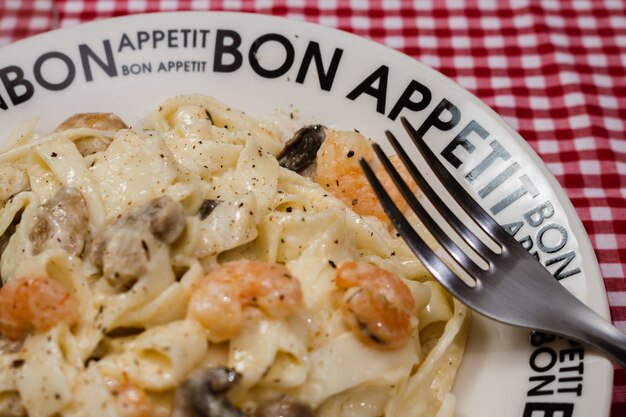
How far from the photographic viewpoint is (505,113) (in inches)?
197

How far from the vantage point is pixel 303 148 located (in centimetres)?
389

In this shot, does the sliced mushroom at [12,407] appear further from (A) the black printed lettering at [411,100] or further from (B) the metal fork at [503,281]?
(A) the black printed lettering at [411,100]

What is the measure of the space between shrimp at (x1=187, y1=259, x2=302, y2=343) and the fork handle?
1060 millimetres

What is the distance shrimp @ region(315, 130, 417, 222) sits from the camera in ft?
12.1

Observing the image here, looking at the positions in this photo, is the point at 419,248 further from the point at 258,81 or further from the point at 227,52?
the point at 227,52

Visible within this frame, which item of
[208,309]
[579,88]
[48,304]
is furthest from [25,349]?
[579,88]

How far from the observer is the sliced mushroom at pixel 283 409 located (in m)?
2.71

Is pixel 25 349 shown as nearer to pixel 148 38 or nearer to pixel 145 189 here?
pixel 145 189

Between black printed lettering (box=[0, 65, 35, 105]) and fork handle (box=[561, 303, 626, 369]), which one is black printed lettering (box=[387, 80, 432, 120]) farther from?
black printed lettering (box=[0, 65, 35, 105])

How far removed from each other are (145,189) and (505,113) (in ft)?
8.95

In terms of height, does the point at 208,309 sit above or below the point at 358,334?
above

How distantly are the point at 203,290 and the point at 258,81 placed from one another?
5.53 feet

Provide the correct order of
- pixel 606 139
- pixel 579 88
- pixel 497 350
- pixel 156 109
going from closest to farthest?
pixel 497 350, pixel 156 109, pixel 606 139, pixel 579 88

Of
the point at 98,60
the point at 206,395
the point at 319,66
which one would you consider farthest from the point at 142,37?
the point at 206,395
